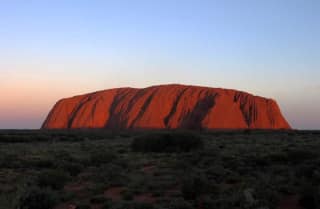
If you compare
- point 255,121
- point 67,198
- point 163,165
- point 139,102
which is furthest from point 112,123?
point 67,198

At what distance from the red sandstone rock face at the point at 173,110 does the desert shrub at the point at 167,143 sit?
5643 centimetres

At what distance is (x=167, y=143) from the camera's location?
24.8 m

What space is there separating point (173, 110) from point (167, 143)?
6480cm

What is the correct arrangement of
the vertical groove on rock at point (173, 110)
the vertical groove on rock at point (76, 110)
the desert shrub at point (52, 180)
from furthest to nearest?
the vertical groove on rock at point (76, 110) → the vertical groove on rock at point (173, 110) → the desert shrub at point (52, 180)

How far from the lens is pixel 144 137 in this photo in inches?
1031

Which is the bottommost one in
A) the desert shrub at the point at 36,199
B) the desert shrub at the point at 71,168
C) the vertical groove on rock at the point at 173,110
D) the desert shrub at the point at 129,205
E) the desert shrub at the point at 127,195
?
the desert shrub at the point at 127,195

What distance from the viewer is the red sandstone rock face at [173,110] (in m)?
85.3

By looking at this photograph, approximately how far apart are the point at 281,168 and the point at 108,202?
674 cm

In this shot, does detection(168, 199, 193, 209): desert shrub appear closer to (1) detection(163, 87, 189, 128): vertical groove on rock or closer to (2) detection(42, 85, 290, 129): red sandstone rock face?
(2) detection(42, 85, 290, 129): red sandstone rock face

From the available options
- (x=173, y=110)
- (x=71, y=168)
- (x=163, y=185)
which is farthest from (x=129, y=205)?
(x=173, y=110)

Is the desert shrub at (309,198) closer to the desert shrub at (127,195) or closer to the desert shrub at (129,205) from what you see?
the desert shrub at (129,205)

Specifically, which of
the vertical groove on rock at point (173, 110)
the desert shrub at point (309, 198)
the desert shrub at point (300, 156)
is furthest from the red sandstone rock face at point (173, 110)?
the desert shrub at point (309, 198)

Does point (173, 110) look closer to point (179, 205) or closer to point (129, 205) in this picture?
point (129, 205)

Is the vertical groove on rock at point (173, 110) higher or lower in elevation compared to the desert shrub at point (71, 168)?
higher
